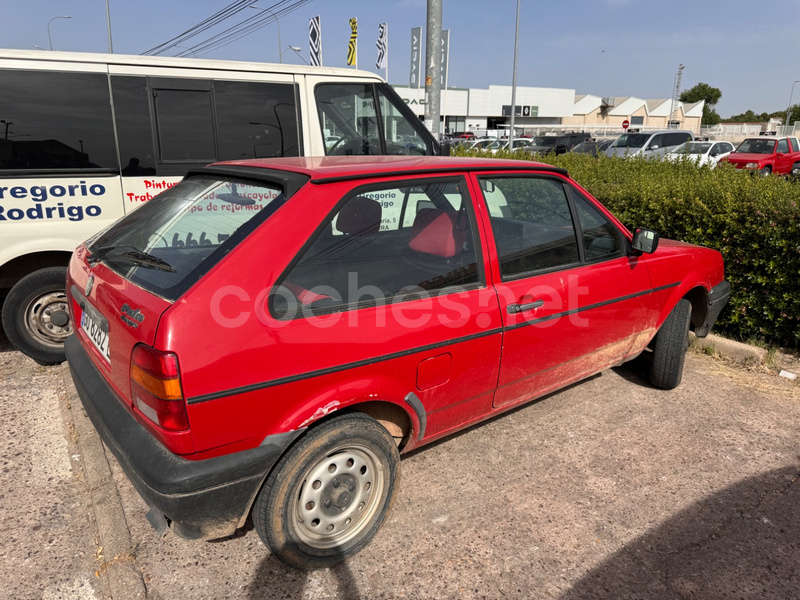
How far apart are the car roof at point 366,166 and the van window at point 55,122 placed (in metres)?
1.79

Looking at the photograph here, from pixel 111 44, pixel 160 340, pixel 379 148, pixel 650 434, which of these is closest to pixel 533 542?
pixel 650 434

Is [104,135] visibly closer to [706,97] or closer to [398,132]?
[398,132]

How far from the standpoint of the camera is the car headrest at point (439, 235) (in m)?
2.75

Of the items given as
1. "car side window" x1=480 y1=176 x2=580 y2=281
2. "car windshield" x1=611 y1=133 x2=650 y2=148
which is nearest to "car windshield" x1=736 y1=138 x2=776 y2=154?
"car windshield" x1=611 y1=133 x2=650 y2=148

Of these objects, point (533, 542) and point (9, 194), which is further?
point (9, 194)

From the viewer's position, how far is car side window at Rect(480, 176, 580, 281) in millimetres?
2949

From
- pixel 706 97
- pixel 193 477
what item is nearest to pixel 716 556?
pixel 193 477

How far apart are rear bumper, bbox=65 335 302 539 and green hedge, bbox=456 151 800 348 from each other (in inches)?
177

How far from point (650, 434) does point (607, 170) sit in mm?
4568

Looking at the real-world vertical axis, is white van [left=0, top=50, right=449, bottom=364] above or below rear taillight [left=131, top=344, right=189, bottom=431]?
above

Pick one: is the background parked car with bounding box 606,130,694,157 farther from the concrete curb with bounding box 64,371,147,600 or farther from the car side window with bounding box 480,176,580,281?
the concrete curb with bounding box 64,371,147,600

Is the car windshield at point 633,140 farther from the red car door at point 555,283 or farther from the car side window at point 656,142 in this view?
the red car door at point 555,283

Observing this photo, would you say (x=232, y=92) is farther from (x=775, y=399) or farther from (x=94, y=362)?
(x=775, y=399)

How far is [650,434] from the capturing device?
3.72 meters
